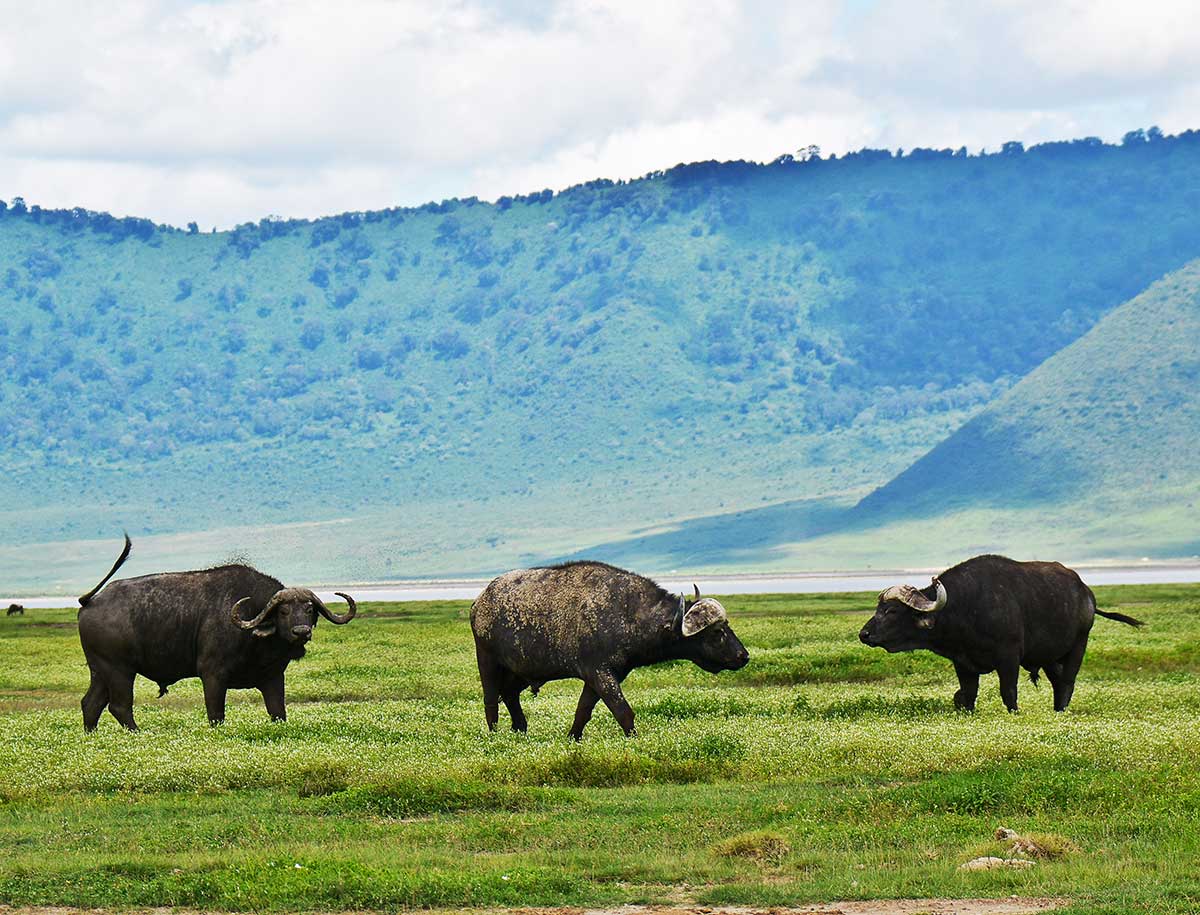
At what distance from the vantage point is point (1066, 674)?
2922 centimetres

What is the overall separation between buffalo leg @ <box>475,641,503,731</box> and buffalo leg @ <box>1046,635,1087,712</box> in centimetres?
813

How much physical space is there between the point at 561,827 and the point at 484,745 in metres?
6.00

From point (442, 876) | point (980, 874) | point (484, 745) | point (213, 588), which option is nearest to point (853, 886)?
point (980, 874)

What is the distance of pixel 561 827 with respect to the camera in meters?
19.5

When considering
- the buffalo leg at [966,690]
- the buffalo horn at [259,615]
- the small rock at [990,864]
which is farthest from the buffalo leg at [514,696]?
the small rock at [990,864]

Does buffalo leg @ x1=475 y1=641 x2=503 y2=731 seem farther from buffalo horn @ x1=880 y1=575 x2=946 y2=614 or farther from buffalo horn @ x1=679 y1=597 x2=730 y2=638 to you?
buffalo horn @ x1=880 y1=575 x2=946 y2=614

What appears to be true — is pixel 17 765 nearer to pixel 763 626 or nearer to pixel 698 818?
pixel 698 818

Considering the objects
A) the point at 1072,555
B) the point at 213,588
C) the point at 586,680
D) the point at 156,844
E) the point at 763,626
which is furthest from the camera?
the point at 1072,555

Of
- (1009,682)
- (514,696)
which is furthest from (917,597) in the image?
(514,696)

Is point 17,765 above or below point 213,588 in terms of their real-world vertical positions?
below

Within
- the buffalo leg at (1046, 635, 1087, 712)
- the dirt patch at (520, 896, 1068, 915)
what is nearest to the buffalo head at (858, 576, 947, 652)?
the buffalo leg at (1046, 635, 1087, 712)

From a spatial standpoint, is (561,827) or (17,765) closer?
(561,827)

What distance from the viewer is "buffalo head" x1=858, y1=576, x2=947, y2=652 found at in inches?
1120

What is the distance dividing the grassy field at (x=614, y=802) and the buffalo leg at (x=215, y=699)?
0.20m
